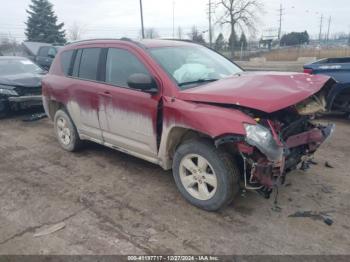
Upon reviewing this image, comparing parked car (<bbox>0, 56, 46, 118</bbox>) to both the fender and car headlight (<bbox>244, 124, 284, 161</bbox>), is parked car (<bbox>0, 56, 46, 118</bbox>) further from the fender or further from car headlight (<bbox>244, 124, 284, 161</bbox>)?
car headlight (<bbox>244, 124, 284, 161</bbox>)

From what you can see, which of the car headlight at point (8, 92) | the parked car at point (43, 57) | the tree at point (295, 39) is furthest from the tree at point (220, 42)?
the car headlight at point (8, 92)

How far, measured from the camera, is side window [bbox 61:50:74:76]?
5467 mm

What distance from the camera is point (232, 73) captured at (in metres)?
4.48

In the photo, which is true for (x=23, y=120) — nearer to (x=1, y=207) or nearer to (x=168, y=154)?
(x=1, y=207)

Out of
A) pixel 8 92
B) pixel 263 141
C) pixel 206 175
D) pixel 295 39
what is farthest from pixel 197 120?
pixel 295 39

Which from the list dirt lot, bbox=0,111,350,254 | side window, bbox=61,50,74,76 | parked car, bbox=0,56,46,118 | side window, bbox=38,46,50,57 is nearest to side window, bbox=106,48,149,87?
side window, bbox=61,50,74,76

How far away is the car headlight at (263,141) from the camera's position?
9.97ft

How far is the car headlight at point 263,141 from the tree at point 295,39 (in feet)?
220

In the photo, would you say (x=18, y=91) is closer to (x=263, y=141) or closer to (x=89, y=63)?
(x=89, y=63)

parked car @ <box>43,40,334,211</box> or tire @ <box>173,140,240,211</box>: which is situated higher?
parked car @ <box>43,40,334,211</box>

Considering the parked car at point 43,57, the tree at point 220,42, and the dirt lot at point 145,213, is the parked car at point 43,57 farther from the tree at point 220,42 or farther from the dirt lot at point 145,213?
the tree at point 220,42

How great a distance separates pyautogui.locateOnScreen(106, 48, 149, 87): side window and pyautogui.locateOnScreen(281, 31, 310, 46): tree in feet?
217

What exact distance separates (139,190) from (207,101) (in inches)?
61.4

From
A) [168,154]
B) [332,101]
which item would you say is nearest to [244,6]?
[332,101]
